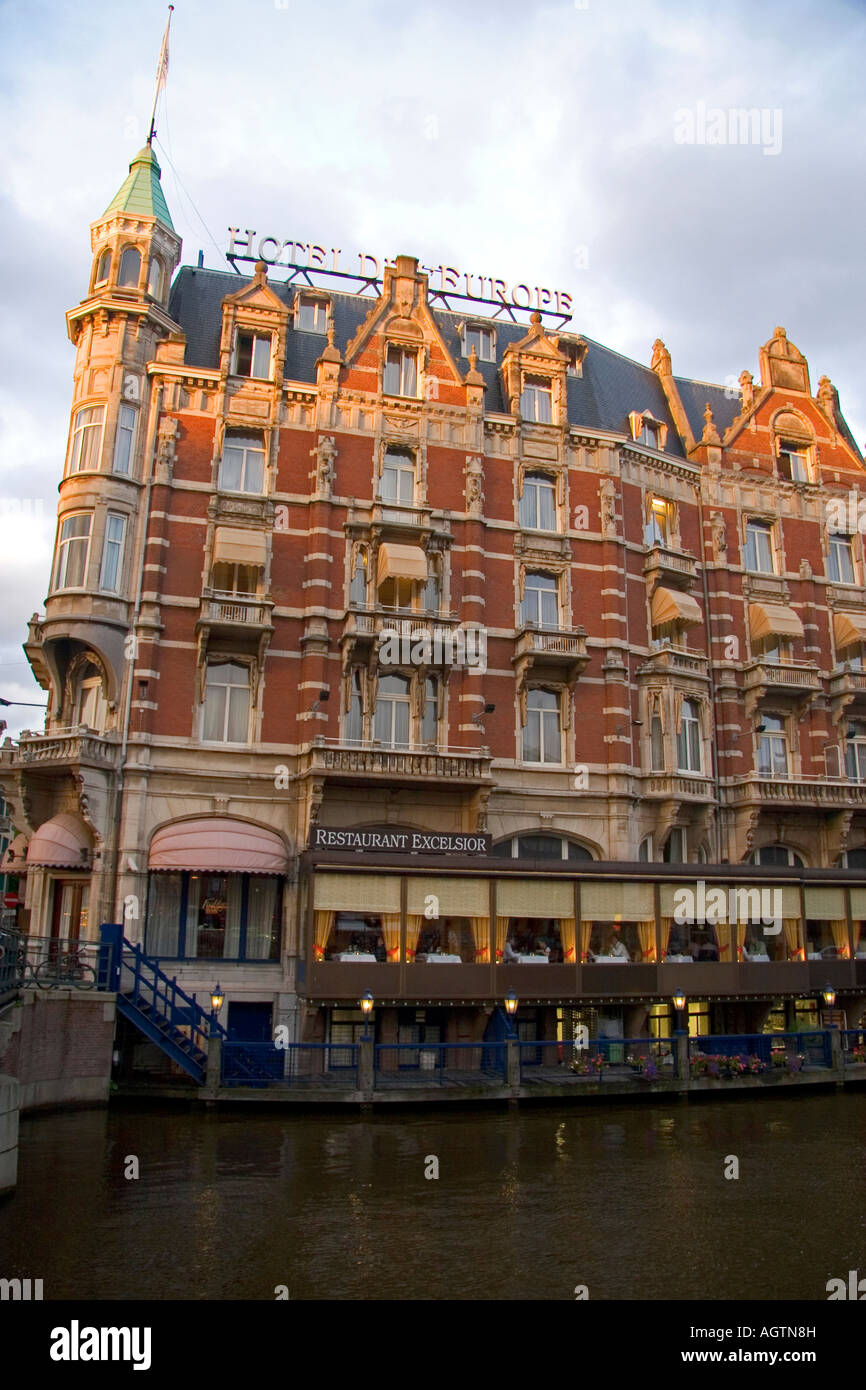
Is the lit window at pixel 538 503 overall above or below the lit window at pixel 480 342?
below

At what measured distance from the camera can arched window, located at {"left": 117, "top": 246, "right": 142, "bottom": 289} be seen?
3278 cm

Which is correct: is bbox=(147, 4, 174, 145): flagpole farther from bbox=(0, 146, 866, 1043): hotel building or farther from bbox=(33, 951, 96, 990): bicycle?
bbox=(33, 951, 96, 990): bicycle

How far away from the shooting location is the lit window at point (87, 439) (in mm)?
31156

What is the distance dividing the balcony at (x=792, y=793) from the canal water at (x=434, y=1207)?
13.7 m

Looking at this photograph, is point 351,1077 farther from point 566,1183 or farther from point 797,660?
point 797,660

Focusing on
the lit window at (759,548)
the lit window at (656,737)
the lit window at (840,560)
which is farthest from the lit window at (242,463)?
the lit window at (840,560)

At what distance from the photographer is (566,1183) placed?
54.5ft

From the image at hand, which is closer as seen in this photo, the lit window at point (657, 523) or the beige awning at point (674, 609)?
the beige awning at point (674, 609)

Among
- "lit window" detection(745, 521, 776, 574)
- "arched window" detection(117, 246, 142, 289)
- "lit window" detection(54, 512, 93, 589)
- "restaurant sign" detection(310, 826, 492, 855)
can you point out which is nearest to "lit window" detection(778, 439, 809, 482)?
"lit window" detection(745, 521, 776, 574)

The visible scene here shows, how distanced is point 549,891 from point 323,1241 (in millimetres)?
15474

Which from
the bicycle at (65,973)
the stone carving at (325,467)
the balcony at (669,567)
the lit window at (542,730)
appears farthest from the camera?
the balcony at (669,567)

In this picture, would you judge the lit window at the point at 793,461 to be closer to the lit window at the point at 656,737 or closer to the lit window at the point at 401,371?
the lit window at the point at 656,737

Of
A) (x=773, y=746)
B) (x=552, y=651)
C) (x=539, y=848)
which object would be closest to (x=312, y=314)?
(x=552, y=651)
